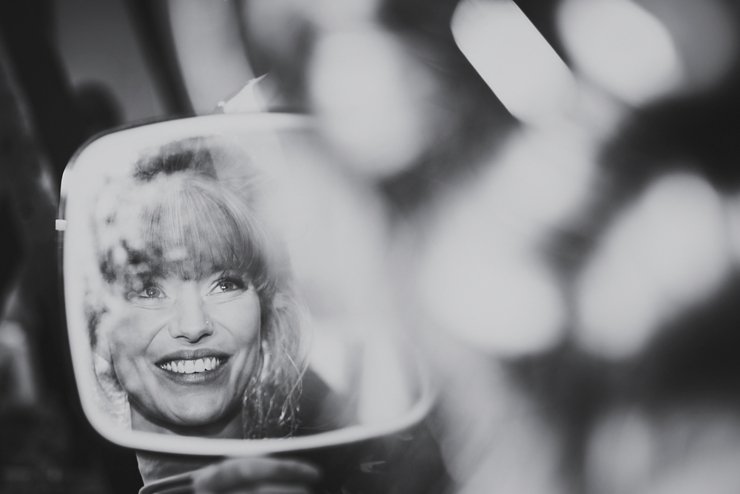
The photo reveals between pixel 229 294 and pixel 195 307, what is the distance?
0.05 m

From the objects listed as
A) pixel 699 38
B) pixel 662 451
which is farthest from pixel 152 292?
pixel 699 38

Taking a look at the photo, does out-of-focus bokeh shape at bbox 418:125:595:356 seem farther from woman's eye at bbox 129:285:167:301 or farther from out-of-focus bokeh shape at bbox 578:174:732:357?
woman's eye at bbox 129:285:167:301

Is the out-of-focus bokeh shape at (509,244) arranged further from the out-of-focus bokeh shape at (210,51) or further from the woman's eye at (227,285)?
the out-of-focus bokeh shape at (210,51)

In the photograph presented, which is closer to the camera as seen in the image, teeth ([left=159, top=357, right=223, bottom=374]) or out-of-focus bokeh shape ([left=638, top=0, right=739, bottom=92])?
teeth ([left=159, top=357, right=223, bottom=374])

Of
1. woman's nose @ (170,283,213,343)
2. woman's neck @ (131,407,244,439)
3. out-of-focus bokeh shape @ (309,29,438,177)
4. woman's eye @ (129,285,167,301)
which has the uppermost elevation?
out-of-focus bokeh shape @ (309,29,438,177)

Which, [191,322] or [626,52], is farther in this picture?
[626,52]

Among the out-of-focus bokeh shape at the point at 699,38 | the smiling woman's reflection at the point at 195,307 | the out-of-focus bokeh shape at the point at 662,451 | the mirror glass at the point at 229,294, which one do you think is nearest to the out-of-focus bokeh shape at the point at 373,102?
the mirror glass at the point at 229,294

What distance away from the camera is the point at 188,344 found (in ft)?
2.88

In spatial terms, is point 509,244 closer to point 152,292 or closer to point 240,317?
point 240,317

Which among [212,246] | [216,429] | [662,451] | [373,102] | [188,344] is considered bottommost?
[662,451]

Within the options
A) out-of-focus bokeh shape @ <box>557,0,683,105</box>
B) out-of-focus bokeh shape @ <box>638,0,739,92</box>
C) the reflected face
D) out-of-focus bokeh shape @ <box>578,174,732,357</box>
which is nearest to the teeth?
the reflected face

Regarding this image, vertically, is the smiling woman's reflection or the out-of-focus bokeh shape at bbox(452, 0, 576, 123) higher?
the out-of-focus bokeh shape at bbox(452, 0, 576, 123)

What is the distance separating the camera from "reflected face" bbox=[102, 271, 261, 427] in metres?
0.88

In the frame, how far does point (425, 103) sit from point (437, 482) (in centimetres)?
55
